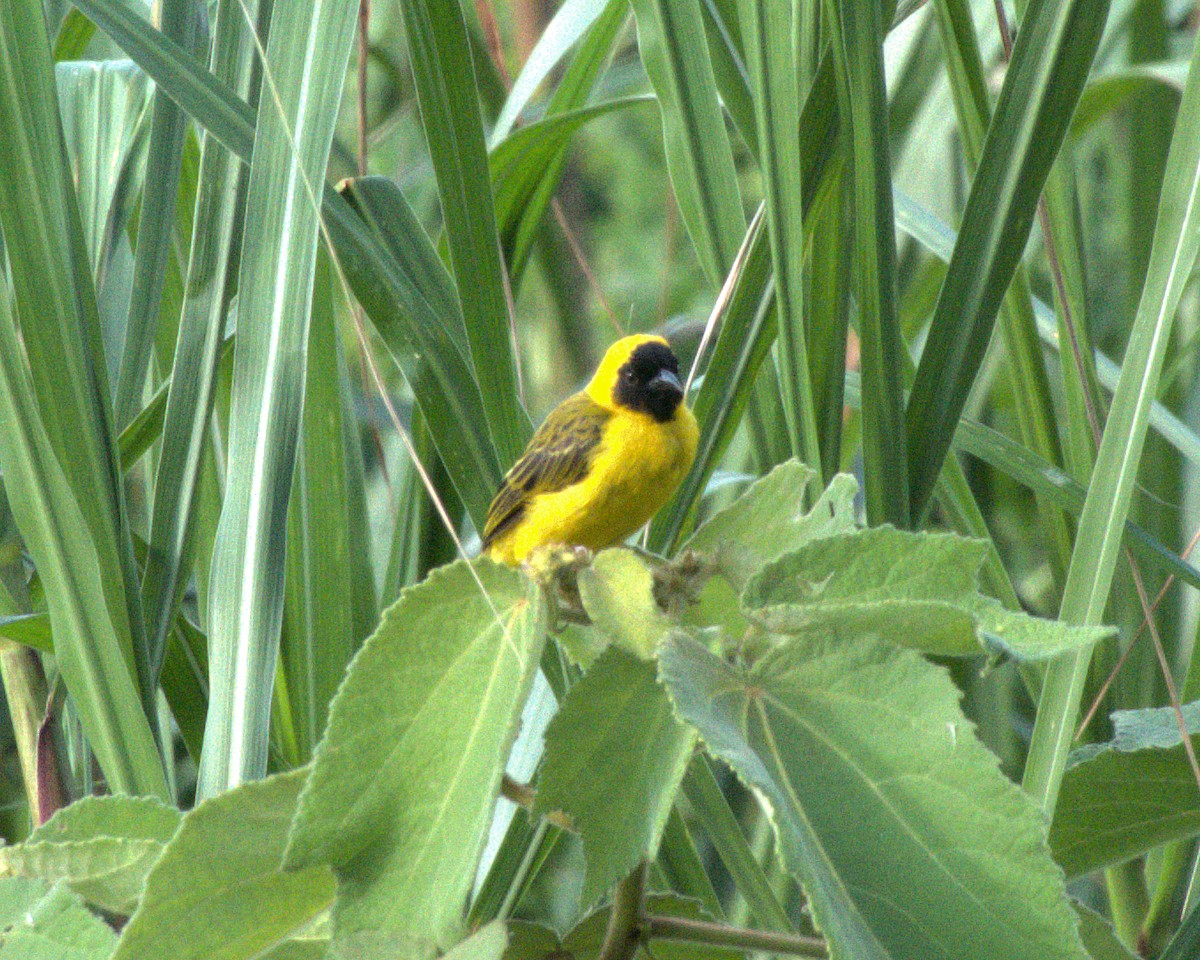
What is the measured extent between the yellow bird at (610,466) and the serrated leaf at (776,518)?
108 cm

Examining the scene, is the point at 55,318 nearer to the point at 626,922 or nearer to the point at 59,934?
the point at 59,934

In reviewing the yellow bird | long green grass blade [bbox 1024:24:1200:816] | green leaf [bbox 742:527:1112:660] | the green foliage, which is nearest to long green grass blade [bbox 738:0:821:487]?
the green foliage

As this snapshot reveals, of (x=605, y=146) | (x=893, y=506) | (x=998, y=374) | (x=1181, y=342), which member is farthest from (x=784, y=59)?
(x=605, y=146)

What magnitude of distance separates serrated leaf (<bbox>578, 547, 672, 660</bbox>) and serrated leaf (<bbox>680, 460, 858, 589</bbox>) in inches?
3.5

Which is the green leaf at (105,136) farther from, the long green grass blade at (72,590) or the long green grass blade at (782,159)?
the long green grass blade at (782,159)

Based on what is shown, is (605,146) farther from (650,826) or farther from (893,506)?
(650,826)

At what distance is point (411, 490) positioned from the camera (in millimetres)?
1244

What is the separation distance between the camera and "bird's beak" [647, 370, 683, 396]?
184 centimetres

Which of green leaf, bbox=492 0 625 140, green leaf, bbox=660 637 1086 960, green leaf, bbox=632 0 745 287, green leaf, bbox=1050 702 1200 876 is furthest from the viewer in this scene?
green leaf, bbox=492 0 625 140

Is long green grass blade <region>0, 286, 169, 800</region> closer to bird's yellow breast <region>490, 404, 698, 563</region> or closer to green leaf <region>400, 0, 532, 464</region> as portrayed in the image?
green leaf <region>400, 0, 532, 464</region>

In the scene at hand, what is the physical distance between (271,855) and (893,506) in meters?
0.45

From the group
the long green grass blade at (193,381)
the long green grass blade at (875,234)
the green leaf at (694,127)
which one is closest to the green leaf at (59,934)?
the long green grass blade at (193,381)

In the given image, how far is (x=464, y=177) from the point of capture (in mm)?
→ 970

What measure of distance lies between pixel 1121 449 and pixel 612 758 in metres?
0.45
